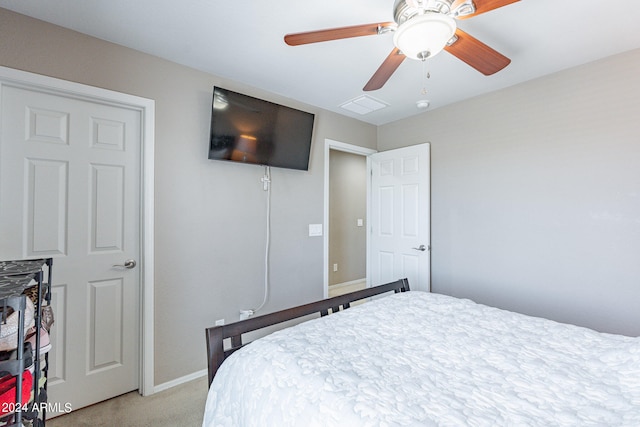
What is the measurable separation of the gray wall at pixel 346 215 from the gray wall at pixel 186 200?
198cm

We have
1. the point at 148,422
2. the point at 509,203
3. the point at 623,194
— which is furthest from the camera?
the point at 509,203

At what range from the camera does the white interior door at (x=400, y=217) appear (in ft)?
10.1

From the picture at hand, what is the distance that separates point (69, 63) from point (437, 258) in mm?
3414

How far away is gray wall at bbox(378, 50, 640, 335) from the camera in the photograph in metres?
2.04

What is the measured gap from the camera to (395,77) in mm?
2391

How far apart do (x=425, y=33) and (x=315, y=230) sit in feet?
7.03

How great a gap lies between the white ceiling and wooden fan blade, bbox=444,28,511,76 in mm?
315

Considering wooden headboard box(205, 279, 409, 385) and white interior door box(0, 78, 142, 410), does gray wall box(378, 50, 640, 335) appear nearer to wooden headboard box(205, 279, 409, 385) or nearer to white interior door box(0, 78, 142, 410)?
wooden headboard box(205, 279, 409, 385)

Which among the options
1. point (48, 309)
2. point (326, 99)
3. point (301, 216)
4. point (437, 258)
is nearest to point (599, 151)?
point (437, 258)

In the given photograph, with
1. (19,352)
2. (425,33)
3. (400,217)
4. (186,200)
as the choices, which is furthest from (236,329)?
(400,217)

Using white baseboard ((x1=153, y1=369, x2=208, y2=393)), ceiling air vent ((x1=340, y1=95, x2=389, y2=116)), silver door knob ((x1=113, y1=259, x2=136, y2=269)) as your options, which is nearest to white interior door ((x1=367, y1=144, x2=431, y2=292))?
ceiling air vent ((x1=340, y1=95, x2=389, y2=116))

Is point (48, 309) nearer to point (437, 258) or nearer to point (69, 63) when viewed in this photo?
point (69, 63)

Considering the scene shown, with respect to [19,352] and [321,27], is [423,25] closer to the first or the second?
[321,27]

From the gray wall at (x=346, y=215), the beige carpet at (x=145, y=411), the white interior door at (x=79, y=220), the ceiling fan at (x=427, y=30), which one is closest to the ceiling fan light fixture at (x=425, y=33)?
the ceiling fan at (x=427, y=30)
